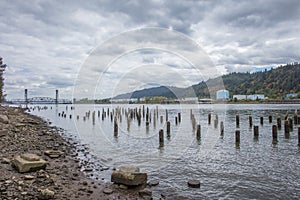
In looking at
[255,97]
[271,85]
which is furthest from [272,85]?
[255,97]

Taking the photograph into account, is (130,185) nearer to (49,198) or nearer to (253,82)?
(49,198)

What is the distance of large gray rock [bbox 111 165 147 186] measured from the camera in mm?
9703

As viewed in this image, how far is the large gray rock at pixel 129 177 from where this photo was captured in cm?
970

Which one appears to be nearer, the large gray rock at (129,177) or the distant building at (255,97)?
the large gray rock at (129,177)

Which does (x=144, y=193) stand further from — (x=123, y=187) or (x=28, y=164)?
(x=28, y=164)

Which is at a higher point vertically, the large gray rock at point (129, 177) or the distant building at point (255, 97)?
the distant building at point (255, 97)

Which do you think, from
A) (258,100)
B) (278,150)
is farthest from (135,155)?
(258,100)

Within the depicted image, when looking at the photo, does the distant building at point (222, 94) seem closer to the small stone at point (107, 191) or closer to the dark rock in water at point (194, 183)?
the dark rock in water at point (194, 183)

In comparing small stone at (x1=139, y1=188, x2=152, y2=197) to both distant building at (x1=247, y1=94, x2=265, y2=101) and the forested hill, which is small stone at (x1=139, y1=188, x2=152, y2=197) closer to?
the forested hill

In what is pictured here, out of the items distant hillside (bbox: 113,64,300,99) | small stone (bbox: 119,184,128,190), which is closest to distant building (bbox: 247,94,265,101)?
distant hillside (bbox: 113,64,300,99)

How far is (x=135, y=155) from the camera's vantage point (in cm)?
1664

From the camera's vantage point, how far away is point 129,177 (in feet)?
32.0

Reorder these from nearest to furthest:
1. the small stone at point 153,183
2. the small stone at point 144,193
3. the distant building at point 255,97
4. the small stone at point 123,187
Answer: the small stone at point 144,193, the small stone at point 123,187, the small stone at point 153,183, the distant building at point 255,97

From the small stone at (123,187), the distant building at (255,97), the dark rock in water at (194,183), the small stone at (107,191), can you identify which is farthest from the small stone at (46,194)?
the distant building at (255,97)
